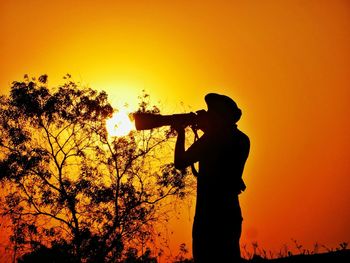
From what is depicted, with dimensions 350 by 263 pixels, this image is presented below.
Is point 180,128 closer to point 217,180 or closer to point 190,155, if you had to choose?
point 190,155

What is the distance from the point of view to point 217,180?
5.08 metres

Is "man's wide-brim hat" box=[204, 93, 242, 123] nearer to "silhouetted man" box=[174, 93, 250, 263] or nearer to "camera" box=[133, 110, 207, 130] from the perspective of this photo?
"silhouetted man" box=[174, 93, 250, 263]

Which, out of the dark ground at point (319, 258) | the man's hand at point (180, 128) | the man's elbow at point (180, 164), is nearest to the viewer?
the man's elbow at point (180, 164)

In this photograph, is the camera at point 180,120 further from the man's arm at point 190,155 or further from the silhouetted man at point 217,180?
the man's arm at point 190,155

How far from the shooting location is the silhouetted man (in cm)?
500

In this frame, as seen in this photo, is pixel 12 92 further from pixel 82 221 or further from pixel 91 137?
pixel 82 221

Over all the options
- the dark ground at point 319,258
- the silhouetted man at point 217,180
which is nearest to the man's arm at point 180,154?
the silhouetted man at point 217,180

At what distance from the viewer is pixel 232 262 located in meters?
5.00

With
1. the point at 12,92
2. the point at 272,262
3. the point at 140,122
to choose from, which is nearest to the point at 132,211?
the point at 12,92

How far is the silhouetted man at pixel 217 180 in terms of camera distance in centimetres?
500

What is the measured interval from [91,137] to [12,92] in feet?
16.3

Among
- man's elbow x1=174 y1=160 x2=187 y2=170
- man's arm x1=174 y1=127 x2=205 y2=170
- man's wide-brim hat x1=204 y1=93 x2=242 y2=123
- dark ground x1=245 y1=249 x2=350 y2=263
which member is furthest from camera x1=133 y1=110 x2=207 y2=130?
dark ground x1=245 y1=249 x2=350 y2=263

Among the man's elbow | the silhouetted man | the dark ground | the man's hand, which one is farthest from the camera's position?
the dark ground

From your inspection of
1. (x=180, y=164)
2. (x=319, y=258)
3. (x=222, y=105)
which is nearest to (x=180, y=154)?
(x=180, y=164)
